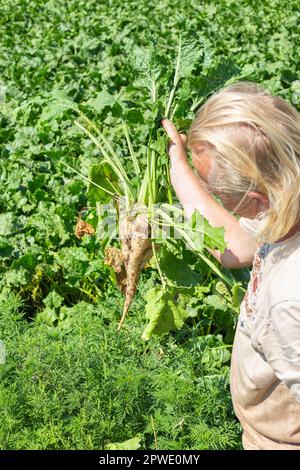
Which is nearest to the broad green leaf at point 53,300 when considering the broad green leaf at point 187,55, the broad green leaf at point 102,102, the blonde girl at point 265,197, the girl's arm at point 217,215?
the broad green leaf at point 102,102

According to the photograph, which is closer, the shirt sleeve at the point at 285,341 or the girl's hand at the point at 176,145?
the shirt sleeve at the point at 285,341

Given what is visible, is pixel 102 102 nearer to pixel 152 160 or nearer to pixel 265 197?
pixel 152 160

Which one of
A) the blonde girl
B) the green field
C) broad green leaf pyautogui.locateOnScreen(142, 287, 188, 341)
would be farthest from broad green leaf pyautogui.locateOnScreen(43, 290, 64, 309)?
the blonde girl

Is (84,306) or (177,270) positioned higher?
(177,270)

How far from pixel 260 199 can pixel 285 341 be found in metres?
0.38

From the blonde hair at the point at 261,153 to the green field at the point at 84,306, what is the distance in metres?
1.00

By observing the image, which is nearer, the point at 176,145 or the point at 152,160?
the point at 176,145

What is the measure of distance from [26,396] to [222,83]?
1.43m

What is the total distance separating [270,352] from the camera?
2064mm

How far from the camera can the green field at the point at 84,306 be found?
2711 millimetres

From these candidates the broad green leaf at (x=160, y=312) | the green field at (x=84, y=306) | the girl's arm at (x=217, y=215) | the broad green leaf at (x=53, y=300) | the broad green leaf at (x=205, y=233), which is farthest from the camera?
the broad green leaf at (x=53, y=300)

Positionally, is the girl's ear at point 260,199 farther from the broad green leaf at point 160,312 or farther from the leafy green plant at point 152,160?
the broad green leaf at point 160,312

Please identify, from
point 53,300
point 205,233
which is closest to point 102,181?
point 205,233

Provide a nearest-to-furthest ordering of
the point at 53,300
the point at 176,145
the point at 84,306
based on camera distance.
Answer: the point at 176,145, the point at 84,306, the point at 53,300
